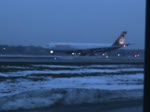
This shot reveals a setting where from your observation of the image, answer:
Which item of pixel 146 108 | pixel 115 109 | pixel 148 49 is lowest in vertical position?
pixel 115 109

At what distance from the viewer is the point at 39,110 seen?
9.50 meters

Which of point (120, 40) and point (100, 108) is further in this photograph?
point (120, 40)

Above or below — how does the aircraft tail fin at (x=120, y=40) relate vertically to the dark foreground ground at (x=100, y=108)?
above

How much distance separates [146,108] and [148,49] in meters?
0.31

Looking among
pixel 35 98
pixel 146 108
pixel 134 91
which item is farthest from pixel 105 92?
pixel 146 108

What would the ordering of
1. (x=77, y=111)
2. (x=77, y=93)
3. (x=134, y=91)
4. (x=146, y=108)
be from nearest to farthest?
(x=146, y=108)
(x=77, y=111)
(x=77, y=93)
(x=134, y=91)

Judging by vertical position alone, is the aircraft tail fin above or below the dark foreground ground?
above

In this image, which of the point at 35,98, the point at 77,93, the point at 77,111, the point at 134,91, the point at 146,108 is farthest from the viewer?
the point at 134,91

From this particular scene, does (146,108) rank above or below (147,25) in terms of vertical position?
below

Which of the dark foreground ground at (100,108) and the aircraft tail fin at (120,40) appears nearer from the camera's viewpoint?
the dark foreground ground at (100,108)

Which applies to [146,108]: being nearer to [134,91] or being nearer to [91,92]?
[91,92]

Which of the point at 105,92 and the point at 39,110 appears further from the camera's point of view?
the point at 105,92

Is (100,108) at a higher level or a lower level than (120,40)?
lower

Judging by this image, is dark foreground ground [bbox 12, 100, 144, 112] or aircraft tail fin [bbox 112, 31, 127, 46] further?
aircraft tail fin [bbox 112, 31, 127, 46]
